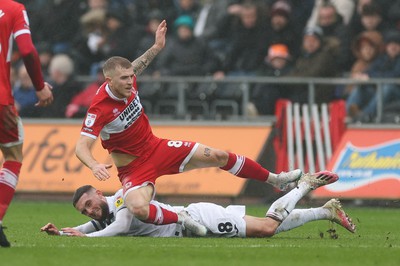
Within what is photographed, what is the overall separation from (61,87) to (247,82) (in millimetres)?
3701

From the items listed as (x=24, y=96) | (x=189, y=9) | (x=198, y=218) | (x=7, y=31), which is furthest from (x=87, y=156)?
(x=189, y=9)

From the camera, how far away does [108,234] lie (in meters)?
13.3

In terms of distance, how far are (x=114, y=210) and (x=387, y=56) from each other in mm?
9760

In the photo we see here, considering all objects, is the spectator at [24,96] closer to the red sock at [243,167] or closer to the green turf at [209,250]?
the green turf at [209,250]

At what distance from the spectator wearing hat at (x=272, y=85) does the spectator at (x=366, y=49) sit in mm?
1264

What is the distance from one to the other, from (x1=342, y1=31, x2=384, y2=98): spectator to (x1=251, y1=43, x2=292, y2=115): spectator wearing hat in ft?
4.15

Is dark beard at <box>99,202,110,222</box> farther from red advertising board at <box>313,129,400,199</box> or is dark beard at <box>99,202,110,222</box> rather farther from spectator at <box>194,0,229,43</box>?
spectator at <box>194,0,229,43</box>

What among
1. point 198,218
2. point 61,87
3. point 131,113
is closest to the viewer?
point 198,218

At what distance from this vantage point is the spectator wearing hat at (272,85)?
2186 cm

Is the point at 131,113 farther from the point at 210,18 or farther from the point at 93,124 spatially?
the point at 210,18

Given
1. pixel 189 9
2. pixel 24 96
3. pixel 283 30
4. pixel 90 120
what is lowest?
pixel 24 96

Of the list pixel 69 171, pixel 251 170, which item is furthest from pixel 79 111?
pixel 251 170

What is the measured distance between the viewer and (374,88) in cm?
2122

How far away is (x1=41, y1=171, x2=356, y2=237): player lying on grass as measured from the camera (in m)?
13.2
